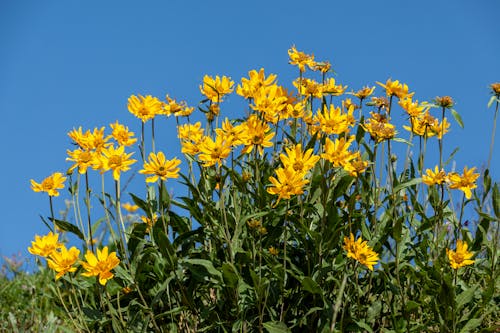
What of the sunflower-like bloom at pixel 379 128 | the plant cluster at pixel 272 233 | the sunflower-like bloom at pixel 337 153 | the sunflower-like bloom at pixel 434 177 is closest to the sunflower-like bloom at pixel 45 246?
the plant cluster at pixel 272 233

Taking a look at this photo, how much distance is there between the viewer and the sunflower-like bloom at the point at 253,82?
2.32 meters

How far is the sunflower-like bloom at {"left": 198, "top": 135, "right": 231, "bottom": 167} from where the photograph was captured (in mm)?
1999

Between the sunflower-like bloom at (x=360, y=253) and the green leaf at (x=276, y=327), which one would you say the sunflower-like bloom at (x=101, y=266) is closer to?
the green leaf at (x=276, y=327)

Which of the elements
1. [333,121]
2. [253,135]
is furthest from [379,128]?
[253,135]

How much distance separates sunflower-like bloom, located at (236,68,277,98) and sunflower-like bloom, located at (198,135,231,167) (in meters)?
0.37

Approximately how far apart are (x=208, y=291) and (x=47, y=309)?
179cm

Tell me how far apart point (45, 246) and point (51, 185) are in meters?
0.26

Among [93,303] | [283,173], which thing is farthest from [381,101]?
[93,303]

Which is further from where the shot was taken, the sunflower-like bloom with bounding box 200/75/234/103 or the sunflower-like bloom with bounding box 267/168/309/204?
the sunflower-like bloom with bounding box 200/75/234/103

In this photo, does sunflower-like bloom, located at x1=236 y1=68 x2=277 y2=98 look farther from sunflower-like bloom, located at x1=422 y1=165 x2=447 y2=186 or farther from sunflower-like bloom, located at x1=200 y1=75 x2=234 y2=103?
sunflower-like bloom, located at x1=422 y1=165 x2=447 y2=186

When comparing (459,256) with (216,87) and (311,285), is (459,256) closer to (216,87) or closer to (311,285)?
(311,285)

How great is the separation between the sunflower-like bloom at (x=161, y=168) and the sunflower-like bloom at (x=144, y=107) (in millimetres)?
246

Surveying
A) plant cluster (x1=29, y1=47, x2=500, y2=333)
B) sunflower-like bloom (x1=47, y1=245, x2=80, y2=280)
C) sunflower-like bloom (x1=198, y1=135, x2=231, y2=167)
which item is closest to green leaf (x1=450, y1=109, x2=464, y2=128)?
plant cluster (x1=29, y1=47, x2=500, y2=333)

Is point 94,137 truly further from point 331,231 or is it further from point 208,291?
point 331,231
